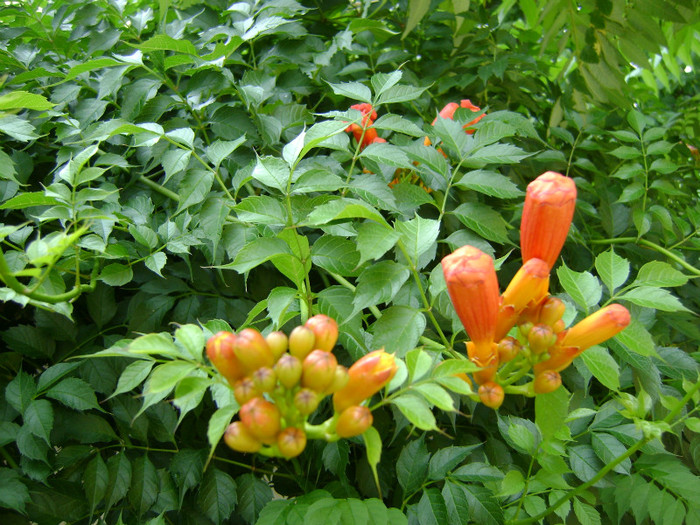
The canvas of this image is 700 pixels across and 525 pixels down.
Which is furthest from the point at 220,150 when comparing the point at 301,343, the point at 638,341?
the point at 638,341

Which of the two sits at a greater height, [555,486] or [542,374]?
[542,374]

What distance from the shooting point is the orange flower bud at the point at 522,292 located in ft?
2.42

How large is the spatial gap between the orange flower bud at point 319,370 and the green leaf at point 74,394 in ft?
1.85

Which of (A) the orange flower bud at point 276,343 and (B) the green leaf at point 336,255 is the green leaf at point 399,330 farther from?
(A) the orange flower bud at point 276,343

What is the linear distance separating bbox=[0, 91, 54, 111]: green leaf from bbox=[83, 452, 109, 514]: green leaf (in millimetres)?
606

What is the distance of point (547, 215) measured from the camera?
0.73 metres

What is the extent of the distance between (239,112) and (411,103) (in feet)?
1.53

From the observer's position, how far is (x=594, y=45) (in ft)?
4.92

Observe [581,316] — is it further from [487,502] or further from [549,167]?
[549,167]

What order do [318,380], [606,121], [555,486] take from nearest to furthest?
[318,380], [555,486], [606,121]

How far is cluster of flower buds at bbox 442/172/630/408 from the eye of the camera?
2.34 ft

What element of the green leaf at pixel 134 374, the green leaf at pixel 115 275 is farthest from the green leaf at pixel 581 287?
the green leaf at pixel 115 275

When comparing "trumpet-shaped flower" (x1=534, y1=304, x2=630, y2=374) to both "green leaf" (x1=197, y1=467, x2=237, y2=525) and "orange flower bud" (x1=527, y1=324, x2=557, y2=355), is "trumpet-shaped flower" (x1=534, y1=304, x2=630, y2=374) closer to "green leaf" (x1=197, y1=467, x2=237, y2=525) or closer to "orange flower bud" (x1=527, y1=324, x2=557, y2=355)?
"orange flower bud" (x1=527, y1=324, x2=557, y2=355)

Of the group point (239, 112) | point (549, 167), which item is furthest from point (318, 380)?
point (549, 167)
